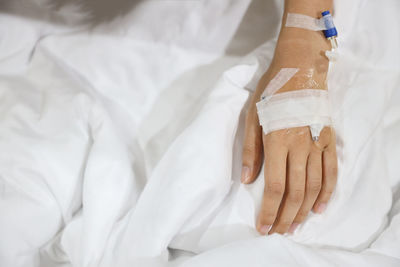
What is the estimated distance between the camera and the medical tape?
805mm

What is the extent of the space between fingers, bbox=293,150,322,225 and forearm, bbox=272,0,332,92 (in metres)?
0.16

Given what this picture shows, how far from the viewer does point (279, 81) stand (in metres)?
0.82

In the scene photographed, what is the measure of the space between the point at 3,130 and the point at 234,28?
63 centimetres

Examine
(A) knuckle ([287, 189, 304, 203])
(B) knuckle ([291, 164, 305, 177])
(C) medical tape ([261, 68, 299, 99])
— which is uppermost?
(C) medical tape ([261, 68, 299, 99])

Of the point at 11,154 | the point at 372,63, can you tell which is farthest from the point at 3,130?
the point at 372,63

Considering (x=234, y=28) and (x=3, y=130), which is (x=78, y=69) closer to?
(x=3, y=130)

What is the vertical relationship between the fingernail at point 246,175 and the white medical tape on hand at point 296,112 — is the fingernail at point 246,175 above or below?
below

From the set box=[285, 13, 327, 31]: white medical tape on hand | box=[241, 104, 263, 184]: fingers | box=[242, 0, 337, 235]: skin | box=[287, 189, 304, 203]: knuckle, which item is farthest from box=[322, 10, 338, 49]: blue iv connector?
box=[287, 189, 304, 203]: knuckle

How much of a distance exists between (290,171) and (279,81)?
0.20 meters

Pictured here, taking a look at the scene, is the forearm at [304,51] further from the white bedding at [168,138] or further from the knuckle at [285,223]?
the knuckle at [285,223]

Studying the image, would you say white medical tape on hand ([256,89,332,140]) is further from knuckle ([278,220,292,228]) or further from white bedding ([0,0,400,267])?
knuckle ([278,220,292,228])

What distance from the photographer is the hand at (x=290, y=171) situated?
0.75 metres

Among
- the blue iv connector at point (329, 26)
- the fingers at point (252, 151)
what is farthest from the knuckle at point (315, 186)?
the blue iv connector at point (329, 26)

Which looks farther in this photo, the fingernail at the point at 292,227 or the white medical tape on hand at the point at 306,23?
the white medical tape on hand at the point at 306,23
